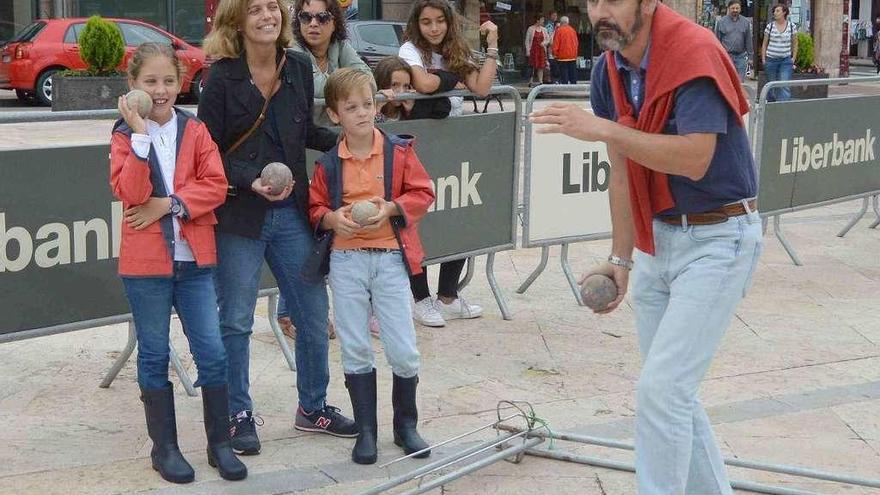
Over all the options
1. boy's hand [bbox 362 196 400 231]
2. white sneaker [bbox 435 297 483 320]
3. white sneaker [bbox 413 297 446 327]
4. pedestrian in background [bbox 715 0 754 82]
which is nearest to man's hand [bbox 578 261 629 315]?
boy's hand [bbox 362 196 400 231]

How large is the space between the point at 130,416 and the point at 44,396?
52 cm

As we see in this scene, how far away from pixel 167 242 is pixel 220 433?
0.75m

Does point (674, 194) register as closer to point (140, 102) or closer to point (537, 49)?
point (140, 102)

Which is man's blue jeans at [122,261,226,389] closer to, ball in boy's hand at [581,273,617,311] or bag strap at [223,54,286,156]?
bag strap at [223,54,286,156]

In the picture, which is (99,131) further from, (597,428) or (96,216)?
(597,428)

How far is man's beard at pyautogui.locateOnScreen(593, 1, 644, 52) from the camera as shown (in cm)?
348

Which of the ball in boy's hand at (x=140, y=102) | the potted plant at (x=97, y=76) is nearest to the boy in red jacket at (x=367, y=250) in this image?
the ball in boy's hand at (x=140, y=102)

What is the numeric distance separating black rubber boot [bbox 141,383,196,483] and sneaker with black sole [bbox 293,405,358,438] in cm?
65

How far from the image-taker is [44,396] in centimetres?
558

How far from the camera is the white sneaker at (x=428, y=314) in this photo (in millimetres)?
6898

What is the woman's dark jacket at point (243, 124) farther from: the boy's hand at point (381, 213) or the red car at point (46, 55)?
the red car at point (46, 55)

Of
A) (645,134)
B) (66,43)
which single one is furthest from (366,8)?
(645,134)

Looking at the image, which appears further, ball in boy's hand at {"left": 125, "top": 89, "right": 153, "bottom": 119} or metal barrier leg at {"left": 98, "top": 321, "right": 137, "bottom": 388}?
metal barrier leg at {"left": 98, "top": 321, "right": 137, "bottom": 388}

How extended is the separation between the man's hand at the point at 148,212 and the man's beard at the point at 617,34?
5.58ft
